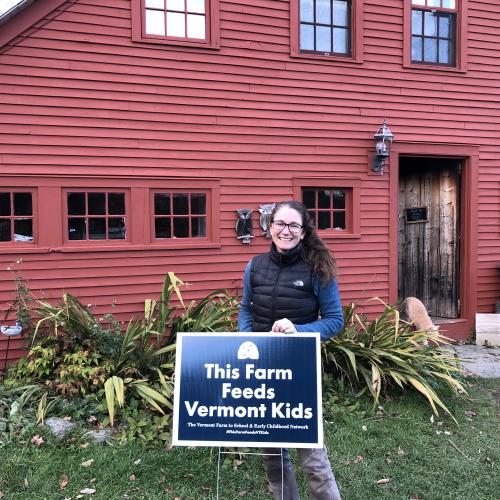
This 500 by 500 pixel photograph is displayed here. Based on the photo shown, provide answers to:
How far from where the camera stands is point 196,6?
21.4 feet

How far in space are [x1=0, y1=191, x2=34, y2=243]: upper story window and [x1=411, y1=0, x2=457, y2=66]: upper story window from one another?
5.89m

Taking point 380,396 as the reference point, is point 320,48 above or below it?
above

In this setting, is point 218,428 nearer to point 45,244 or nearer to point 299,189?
point 45,244

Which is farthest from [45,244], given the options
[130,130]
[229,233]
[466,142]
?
[466,142]

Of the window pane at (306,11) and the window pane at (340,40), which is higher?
the window pane at (306,11)

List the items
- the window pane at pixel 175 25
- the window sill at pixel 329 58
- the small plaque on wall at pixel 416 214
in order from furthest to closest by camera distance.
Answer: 1. the small plaque on wall at pixel 416 214
2. the window sill at pixel 329 58
3. the window pane at pixel 175 25

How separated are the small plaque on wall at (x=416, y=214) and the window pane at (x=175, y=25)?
4.90 meters

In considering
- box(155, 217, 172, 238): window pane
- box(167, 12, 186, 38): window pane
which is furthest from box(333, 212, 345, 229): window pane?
box(167, 12, 186, 38): window pane

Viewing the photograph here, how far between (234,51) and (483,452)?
214 inches

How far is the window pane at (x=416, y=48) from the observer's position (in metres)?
7.64

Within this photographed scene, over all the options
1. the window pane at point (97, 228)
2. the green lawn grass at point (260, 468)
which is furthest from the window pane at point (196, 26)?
the green lawn grass at point (260, 468)

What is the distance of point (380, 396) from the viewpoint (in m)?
5.13

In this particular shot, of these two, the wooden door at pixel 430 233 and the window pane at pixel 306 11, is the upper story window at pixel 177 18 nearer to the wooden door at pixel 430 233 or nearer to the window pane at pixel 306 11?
the window pane at pixel 306 11

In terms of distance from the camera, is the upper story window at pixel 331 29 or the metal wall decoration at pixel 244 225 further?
the upper story window at pixel 331 29
